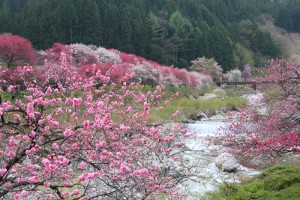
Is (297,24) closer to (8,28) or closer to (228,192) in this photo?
(8,28)

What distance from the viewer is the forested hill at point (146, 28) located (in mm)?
41250

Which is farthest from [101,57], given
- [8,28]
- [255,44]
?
[255,44]

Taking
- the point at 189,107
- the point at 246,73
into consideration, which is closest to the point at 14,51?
the point at 189,107

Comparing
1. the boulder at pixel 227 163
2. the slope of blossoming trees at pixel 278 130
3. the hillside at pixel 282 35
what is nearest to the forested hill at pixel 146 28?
the hillside at pixel 282 35

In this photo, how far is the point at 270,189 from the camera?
7.14 m

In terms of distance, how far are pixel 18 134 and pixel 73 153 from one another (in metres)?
0.64

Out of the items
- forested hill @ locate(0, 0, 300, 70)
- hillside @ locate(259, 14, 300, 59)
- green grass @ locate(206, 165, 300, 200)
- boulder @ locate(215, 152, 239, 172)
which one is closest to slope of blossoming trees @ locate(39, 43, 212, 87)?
forested hill @ locate(0, 0, 300, 70)

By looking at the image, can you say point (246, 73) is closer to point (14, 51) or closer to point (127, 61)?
point (127, 61)

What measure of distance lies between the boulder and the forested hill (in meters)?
31.8

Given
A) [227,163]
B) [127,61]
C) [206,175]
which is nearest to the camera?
[206,175]

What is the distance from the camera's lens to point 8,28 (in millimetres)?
40125

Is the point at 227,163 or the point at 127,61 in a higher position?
the point at 227,163

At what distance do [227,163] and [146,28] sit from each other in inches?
1576

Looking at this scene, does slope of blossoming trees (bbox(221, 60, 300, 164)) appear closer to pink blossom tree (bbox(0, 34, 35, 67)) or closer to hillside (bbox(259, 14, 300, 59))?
pink blossom tree (bbox(0, 34, 35, 67))
